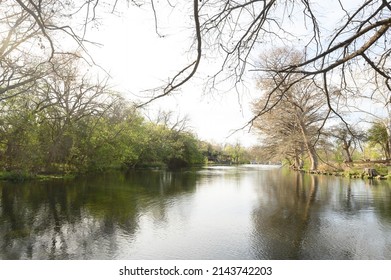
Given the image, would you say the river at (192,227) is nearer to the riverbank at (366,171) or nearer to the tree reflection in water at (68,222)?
the tree reflection in water at (68,222)

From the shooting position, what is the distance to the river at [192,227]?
564 centimetres

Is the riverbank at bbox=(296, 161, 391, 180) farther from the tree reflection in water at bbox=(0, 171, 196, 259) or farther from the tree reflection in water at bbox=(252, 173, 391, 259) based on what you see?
the tree reflection in water at bbox=(0, 171, 196, 259)

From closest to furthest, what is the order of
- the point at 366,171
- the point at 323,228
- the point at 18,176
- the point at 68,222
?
the point at 323,228, the point at 68,222, the point at 18,176, the point at 366,171

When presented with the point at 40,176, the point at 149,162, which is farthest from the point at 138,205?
the point at 149,162

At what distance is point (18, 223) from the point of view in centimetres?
755

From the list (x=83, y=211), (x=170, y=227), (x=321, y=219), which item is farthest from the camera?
(x=83, y=211)

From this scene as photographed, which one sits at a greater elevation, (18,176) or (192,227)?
(18,176)

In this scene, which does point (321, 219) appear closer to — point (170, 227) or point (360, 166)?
point (170, 227)

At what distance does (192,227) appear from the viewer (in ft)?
24.5

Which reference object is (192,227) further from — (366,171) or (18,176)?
(366,171)

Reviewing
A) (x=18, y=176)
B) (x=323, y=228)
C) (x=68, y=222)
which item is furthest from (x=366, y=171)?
(x=18, y=176)

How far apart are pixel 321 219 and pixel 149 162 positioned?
32.8 meters

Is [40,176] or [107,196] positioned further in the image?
[40,176]

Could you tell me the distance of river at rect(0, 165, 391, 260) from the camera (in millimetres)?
5641
